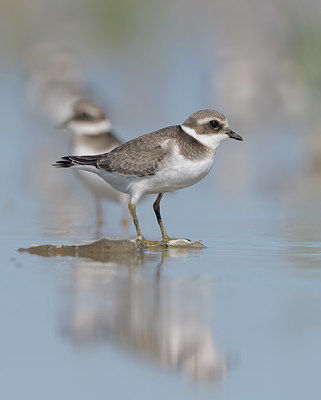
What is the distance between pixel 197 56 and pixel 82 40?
105 inches

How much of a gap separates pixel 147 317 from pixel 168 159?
2.82m

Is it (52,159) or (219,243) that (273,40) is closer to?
(52,159)

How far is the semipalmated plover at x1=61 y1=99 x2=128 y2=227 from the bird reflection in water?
3267mm

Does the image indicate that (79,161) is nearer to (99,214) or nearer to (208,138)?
(208,138)

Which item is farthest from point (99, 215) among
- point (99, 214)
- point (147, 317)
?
point (147, 317)

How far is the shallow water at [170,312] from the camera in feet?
12.9

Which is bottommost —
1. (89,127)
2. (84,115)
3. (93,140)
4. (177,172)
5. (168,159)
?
(177,172)

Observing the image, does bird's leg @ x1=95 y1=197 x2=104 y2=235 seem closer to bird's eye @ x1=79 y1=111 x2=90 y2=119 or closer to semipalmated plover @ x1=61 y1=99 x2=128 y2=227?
semipalmated plover @ x1=61 y1=99 x2=128 y2=227

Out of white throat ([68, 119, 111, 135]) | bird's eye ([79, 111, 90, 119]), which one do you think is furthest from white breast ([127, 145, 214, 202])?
bird's eye ([79, 111, 90, 119])

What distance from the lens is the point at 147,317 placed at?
481 centimetres

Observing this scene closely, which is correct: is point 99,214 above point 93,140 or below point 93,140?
below

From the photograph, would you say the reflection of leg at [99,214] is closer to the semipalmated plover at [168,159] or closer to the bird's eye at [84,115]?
the semipalmated plover at [168,159]

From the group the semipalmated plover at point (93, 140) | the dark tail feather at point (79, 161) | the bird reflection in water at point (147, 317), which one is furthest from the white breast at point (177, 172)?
the semipalmated plover at point (93, 140)

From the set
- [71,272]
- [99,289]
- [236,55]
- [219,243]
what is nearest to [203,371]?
[99,289]
